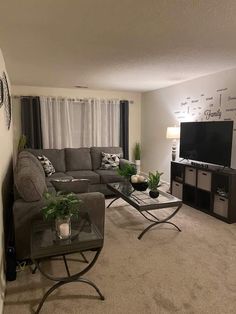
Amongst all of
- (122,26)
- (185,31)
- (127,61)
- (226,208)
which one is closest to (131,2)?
(122,26)

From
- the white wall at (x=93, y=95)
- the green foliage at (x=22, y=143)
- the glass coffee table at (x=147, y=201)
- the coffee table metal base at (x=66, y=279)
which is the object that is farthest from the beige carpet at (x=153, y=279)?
the white wall at (x=93, y=95)

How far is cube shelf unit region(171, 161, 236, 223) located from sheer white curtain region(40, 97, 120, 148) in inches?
89.4

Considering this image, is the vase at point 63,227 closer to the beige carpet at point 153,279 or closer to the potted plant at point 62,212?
the potted plant at point 62,212

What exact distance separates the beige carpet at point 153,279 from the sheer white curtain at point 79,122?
3.25m

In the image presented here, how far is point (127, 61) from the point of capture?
3.27m

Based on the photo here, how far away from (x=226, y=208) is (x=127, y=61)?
8.21 ft

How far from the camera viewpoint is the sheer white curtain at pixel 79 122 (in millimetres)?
5625

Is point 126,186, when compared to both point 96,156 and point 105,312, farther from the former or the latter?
point 105,312

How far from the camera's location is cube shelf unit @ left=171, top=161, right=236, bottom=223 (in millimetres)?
3391

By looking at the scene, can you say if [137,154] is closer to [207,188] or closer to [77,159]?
[77,159]

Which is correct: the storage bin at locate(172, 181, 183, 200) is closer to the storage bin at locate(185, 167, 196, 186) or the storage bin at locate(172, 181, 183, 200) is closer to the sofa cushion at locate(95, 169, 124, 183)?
the storage bin at locate(185, 167, 196, 186)

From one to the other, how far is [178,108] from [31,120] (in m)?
3.26

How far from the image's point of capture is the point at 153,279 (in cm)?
215

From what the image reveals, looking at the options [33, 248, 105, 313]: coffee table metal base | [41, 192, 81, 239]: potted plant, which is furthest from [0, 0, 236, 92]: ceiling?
[33, 248, 105, 313]: coffee table metal base
